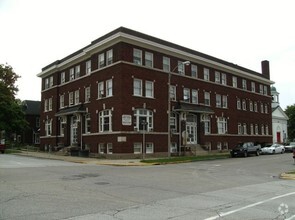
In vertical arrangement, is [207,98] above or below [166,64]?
below

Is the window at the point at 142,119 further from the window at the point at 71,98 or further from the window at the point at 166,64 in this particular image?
the window at the point at 71,98

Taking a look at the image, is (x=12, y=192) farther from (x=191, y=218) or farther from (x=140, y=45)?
(x=140, y=45)

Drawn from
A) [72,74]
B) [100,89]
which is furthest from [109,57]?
[72,74]

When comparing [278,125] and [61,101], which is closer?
[61,101]

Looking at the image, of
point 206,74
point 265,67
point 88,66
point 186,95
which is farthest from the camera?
point 265,67

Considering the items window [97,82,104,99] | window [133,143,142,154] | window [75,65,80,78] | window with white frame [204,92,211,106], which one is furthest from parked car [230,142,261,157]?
window [75,65,80,78]

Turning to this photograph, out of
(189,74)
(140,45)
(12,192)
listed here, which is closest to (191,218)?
(12,192)

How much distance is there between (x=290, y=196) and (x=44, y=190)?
856 centimetres

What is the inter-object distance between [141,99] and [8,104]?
2833 centimetres

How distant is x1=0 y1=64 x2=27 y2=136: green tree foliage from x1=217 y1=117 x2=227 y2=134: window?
103 ft

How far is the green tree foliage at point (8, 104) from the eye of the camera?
53.2 meters

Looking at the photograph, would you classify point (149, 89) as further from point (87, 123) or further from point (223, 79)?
point (223, 79)

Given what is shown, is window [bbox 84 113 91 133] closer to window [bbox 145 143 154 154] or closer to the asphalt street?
window [bbox 145 143 154 154]

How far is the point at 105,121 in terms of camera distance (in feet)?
117
